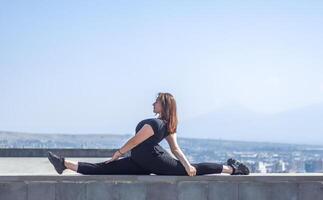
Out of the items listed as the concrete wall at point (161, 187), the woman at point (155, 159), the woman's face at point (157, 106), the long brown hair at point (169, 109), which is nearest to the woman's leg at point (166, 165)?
the woman at point (155, 159)

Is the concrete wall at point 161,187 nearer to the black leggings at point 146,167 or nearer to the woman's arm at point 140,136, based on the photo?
the black leggings at point 146,167

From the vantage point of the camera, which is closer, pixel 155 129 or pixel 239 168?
pixel 155 129

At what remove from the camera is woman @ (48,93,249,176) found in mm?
7734

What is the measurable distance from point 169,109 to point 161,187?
988 mm

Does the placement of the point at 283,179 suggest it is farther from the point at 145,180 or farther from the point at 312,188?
the point at 145,180

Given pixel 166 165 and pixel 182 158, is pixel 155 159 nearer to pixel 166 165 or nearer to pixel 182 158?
pixel 166 165

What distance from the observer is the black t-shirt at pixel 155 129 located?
779 cm

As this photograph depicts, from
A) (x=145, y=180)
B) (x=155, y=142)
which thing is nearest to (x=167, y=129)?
(x=155, y=142)

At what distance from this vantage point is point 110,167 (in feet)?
25.5

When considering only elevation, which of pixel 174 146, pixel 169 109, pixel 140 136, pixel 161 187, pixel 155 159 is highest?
pixel 169 109

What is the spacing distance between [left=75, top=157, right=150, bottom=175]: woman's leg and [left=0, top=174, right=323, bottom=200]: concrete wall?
213 mm

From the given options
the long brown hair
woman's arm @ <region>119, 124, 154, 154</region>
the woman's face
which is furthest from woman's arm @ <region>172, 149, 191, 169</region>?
the woman's face

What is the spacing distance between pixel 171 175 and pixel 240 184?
0.85 m

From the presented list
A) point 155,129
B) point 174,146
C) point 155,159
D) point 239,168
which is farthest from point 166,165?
point 239,168
